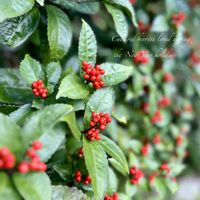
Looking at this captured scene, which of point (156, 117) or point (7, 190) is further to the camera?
point (156, 117)

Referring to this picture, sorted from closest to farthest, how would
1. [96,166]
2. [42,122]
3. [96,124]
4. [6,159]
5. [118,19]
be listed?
1. [6,159]
2. [42,122]
3. [96,166]
4. [96,124]
5. [118,19]

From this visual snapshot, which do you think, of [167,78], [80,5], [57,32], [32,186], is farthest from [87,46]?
[167,78]

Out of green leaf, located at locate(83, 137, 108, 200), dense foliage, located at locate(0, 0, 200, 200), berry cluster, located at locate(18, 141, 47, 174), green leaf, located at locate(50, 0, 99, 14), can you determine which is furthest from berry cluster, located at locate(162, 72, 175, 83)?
berry cluster, located at locate(18, 141, 47, 174)

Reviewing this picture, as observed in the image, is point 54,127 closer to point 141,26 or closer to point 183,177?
point 141,26

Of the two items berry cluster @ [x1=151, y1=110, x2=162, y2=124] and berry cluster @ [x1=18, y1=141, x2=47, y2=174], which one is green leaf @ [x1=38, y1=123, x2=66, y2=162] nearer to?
berry cluster @ [x1=18, y1=141, x2=47, y2=174]

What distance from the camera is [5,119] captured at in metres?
1.15

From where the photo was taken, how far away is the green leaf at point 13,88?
1667 millimetres

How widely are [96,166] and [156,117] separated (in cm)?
154

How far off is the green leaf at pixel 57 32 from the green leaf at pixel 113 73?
254mm

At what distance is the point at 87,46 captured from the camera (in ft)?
5.09

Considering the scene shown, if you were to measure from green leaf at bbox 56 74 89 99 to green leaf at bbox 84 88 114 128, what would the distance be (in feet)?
0.12

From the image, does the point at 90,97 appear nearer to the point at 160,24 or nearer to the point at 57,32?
the point at 57,32

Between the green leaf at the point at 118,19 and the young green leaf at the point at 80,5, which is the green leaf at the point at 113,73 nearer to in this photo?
the green leaf at the point at 118,19

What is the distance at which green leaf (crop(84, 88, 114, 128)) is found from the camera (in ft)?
4.78
